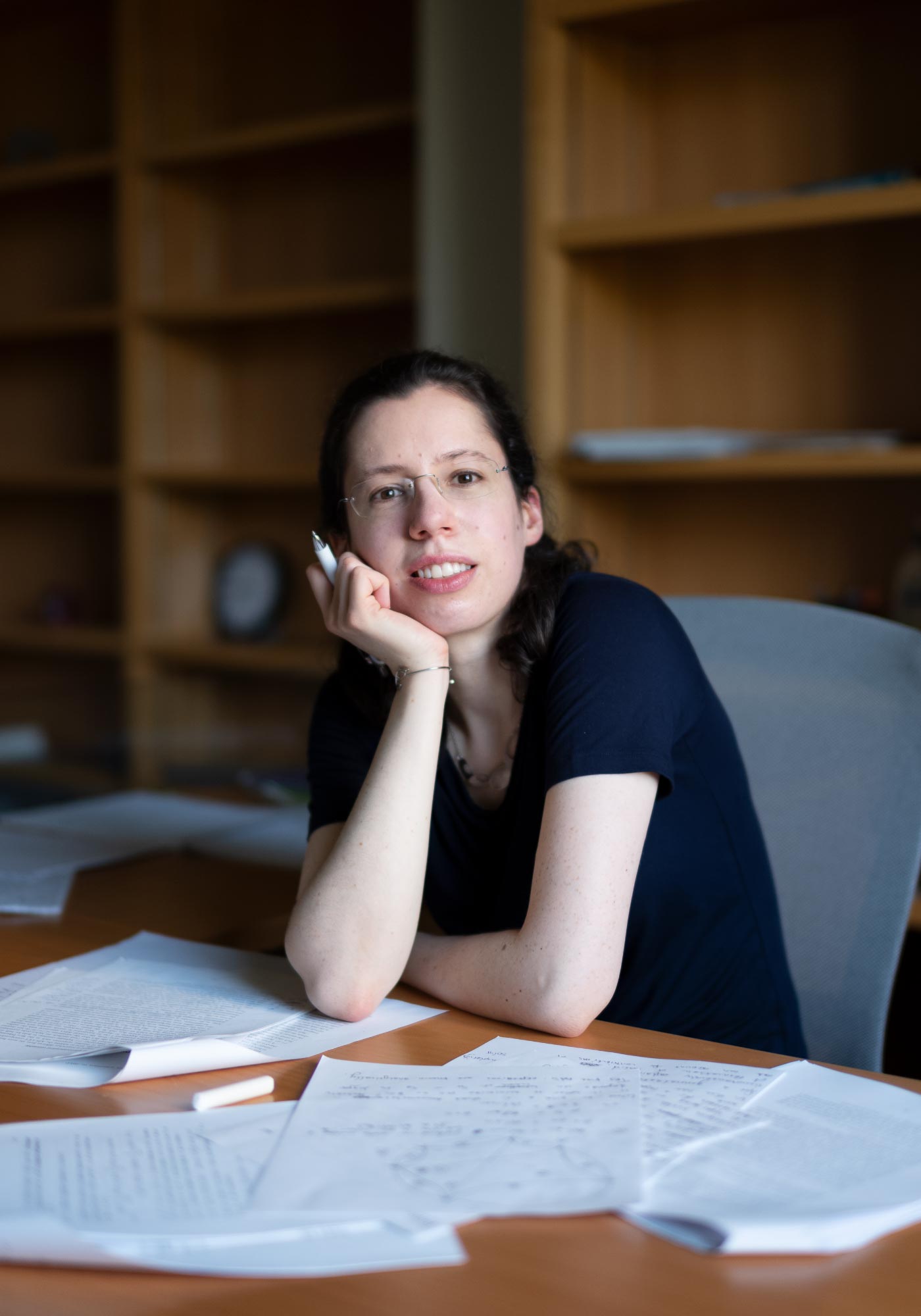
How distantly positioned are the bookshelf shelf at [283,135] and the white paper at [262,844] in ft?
5.92

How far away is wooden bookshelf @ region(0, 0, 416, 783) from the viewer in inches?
127

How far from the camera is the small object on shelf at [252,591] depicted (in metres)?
3.41

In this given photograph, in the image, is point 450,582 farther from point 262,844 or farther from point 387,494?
point 262,844

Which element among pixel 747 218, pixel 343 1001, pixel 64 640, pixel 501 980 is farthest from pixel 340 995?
pixel 64 640

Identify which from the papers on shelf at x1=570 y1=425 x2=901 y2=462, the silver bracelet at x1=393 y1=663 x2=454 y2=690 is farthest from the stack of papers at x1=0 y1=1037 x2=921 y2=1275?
Answer: the papers on shelf at x1=570 y1=425 x2=901 y2=462

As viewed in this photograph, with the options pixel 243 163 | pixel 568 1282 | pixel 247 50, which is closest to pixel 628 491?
pixel 243 163

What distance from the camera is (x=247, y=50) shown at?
11.4 ft

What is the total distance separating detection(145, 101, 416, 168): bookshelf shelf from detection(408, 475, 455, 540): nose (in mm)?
1897

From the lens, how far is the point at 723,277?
2.59 metres

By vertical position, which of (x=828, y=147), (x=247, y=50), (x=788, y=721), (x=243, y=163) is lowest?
(x=788, y=721)

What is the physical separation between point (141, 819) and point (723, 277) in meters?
1.61

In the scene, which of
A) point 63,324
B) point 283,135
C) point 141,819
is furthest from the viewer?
point 63,324

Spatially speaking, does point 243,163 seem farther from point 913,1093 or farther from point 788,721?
point 913,1093

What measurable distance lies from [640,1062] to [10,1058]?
17.9 inches
